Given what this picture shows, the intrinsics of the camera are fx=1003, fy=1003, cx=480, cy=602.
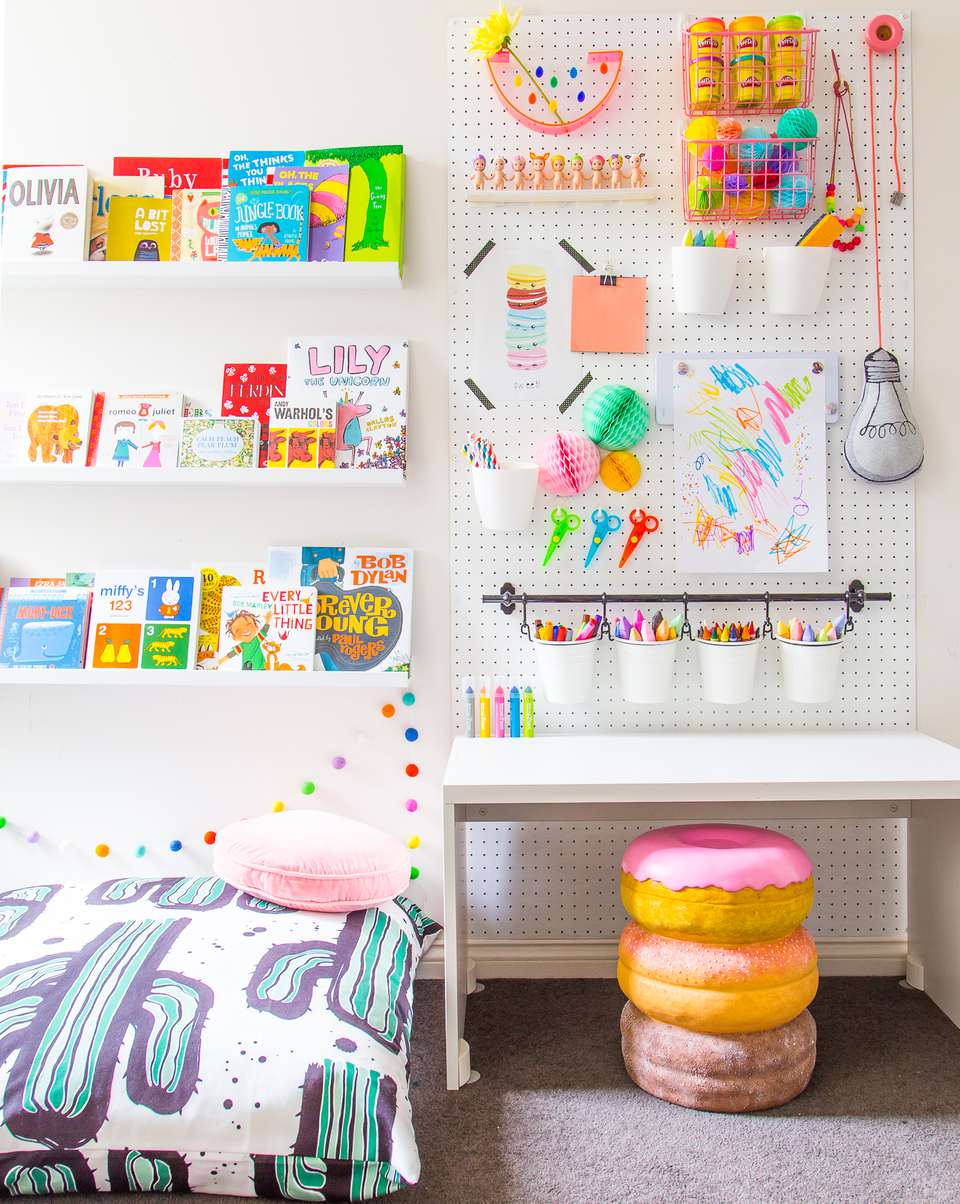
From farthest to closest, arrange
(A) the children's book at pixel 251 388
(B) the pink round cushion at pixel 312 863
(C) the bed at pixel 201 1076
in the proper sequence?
(A) the children's book at pixel 251 388
(B) the pink round cushion at pixel 312 863
(C) the bed at pixel 201 1076

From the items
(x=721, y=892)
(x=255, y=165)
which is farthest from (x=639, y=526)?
(x=255, y=165)

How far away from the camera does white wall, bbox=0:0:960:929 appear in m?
2.29

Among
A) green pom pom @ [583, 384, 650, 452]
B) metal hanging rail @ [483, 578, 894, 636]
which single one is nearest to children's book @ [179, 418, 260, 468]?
metal hanging rail @ [483, 578, 894, 636]

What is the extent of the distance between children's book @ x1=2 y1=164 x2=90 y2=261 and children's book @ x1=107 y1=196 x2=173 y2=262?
0.20 ft

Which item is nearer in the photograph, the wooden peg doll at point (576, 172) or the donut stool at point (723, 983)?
the donut stool at point (723, 983)

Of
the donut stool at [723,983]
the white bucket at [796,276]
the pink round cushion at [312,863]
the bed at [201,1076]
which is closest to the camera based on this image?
the bed at [201,1076]

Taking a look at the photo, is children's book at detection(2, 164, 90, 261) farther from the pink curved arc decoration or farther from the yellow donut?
the yellow donut

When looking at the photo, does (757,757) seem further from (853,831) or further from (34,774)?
(34,774)

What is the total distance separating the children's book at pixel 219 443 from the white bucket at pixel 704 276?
1001 millimetres

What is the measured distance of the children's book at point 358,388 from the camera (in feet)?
7.47

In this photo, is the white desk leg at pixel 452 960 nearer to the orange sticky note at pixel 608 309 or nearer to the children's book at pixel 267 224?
the orange sticky note at pixel 608 309

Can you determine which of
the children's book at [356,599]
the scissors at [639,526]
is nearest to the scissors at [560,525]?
the scissors at [639,526]

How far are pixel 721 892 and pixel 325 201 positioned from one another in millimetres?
1676

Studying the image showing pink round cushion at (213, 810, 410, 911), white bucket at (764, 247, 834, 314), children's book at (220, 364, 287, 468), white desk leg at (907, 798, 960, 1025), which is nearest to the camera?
pink round cushion at (213, 810, 410, 911)
